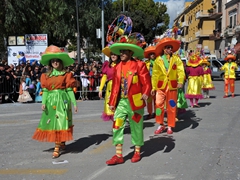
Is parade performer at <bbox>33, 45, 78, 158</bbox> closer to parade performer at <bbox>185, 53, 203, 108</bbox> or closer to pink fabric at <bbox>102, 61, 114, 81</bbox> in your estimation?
pink fabric at <bbox>102, 61, 114, 81</bbox>

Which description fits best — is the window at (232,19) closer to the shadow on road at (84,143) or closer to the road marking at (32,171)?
the shadow on road at (84,143)

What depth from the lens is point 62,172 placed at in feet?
16.2

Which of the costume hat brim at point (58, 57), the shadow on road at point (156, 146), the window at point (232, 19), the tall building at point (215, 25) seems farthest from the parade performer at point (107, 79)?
the window at point (232, 19)

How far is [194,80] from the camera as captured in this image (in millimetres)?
11984

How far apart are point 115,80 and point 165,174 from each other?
1.62 meters

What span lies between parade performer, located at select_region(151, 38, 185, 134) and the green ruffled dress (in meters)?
2.14

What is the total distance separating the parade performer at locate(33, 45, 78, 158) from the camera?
5.62 m

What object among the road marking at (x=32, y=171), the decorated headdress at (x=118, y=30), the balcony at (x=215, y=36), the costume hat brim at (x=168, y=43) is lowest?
the road marking at (x=32, y=171)

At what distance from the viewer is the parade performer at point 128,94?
206 inches

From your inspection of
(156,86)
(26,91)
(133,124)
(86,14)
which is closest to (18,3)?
(86,14)

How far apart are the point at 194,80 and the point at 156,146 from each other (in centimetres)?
616

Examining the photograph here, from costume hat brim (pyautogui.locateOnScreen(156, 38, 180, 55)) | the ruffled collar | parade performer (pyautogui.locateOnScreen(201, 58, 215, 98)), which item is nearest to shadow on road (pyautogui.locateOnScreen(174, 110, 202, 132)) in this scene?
costume hat brim (pyautogui.locateOnScreen(156, 38, 180, 55))

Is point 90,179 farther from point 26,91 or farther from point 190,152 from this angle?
point 26,91

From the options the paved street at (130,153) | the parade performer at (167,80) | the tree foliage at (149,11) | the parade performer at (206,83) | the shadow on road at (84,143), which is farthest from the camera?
the tree foliage at (149,11)
